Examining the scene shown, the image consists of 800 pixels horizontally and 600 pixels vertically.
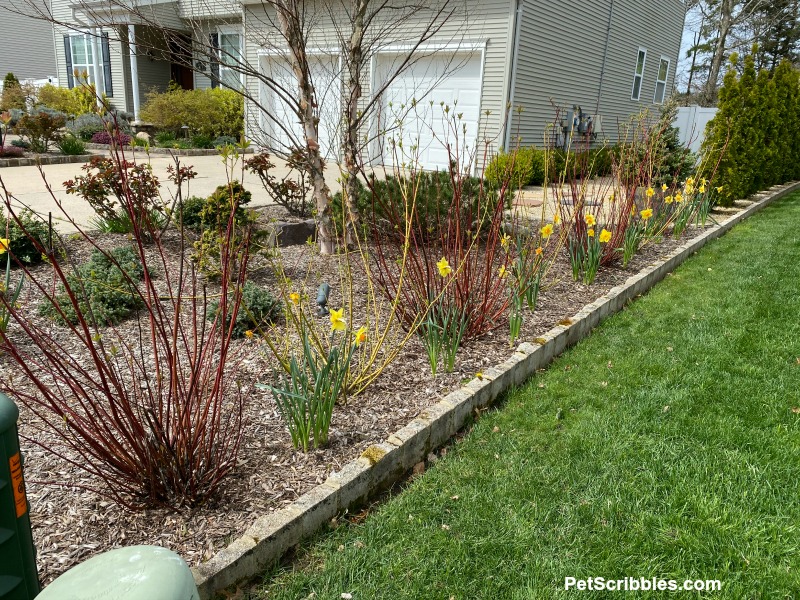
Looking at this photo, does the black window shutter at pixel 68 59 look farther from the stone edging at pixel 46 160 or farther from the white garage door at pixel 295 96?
the white garage door at pixel 295 96

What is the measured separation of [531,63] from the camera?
38.9 feet

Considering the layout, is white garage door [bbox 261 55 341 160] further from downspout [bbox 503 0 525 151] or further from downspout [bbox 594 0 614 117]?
downspout [bbox 594 0 614 117]

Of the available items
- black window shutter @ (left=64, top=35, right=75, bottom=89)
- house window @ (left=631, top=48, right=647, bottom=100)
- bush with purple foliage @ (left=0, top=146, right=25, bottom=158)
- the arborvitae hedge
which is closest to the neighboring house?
black window shutter @ (left=64, top=35, right=75, bottom=89)

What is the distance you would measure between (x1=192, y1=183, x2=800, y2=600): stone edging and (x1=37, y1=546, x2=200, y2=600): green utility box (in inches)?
21.6

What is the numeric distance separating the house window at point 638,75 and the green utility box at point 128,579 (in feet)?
61.5

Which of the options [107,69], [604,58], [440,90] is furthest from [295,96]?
[107,69]

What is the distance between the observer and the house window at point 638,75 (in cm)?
1705

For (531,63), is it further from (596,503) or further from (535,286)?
(596,503)

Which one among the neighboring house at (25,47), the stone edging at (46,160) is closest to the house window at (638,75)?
the stone edging at (46,160)

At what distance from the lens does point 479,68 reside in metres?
11.6

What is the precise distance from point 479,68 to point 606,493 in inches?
422

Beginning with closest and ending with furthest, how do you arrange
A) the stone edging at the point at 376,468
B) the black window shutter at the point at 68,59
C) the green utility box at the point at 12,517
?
the green utility box at the point at 12,517
the stone edging at the point at 376,468
the black window shutter at the point at 68,59

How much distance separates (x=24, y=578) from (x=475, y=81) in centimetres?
1177

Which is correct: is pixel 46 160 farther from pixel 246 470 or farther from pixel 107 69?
pixel 246 470
